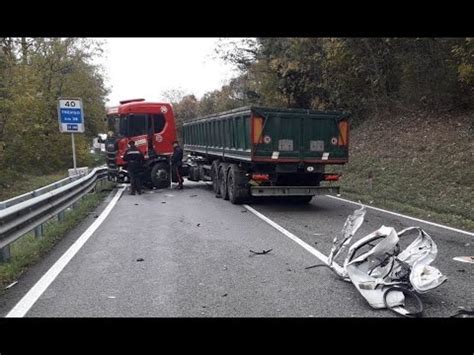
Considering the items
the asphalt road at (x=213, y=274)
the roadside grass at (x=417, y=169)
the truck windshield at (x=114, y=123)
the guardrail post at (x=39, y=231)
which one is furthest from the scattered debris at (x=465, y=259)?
the truck windshield at (x=114, y=123)

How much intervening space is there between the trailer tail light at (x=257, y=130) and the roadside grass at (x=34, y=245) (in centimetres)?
435

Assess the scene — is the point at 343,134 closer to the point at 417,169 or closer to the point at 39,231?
the point at 417,169

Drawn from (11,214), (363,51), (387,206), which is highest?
(363,51)

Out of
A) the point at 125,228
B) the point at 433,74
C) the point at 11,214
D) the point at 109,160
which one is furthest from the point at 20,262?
the point at 433,74

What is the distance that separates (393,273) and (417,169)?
36.4 feet

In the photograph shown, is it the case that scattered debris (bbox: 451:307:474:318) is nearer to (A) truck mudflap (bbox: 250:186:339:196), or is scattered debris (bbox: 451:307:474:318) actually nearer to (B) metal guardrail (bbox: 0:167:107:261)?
(B) metal guardrail (bbox: 0:167:107:261)

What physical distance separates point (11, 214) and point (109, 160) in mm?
11783

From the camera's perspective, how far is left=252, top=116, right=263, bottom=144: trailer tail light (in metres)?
11.1

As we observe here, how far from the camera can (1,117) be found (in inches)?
808

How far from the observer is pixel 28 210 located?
6840mm

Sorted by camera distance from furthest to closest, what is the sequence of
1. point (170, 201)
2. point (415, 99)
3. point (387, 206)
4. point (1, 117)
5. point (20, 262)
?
1. point (415, 99)
2. point (1, 117)
3. point (170, 201)
4. point (387, 206)
5. point (20, 262)

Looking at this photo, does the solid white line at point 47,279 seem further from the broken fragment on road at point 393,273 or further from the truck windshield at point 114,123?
the truck windshield at point 114,123

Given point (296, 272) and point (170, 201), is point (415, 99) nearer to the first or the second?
point (170, 201)

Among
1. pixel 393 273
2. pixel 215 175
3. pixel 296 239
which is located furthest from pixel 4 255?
pixel 215 175
